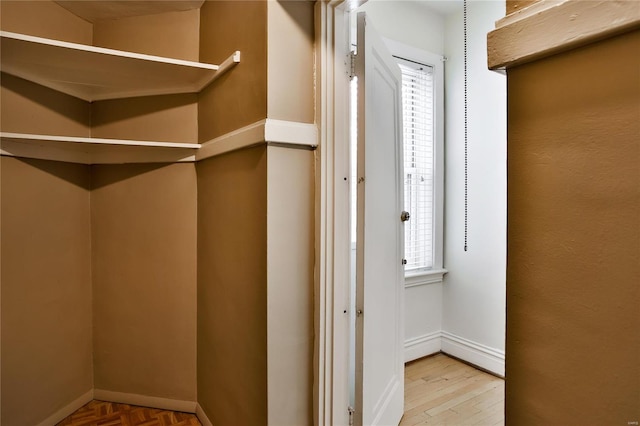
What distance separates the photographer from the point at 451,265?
2.86m

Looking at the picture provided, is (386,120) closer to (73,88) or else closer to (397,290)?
(397,290)

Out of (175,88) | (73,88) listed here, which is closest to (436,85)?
(175,88)

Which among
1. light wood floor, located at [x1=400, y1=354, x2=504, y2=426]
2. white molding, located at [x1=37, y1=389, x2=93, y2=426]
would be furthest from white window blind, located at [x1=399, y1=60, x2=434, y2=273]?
white molding, located at [x1=37, y1=389, x2=93, y2=426]

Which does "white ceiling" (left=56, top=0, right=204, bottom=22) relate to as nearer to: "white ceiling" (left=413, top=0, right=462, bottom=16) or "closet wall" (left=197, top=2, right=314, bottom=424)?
"closet wall" (left=197, top=2, right=314, bottom=424)

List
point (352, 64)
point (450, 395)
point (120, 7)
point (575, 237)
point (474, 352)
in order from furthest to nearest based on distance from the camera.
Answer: point (474, 352) < point (450, 395) < point (120, 7) < point (352, 64) < point (575, 237)

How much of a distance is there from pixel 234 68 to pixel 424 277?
78.9 inches

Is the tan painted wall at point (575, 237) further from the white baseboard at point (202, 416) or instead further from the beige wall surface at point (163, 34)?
the beige wall surface at point (163, 34)

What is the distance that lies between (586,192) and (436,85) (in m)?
2.41

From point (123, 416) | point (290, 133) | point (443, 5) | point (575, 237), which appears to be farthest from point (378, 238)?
point (443, 5)

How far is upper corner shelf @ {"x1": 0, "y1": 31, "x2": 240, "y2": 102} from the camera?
1420mm

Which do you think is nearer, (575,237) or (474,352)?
(575,237)

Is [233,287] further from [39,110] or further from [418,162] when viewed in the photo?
[418,162]

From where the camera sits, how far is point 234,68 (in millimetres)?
1585

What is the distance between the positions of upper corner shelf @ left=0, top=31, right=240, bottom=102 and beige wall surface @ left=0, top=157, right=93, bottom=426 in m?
0.40
